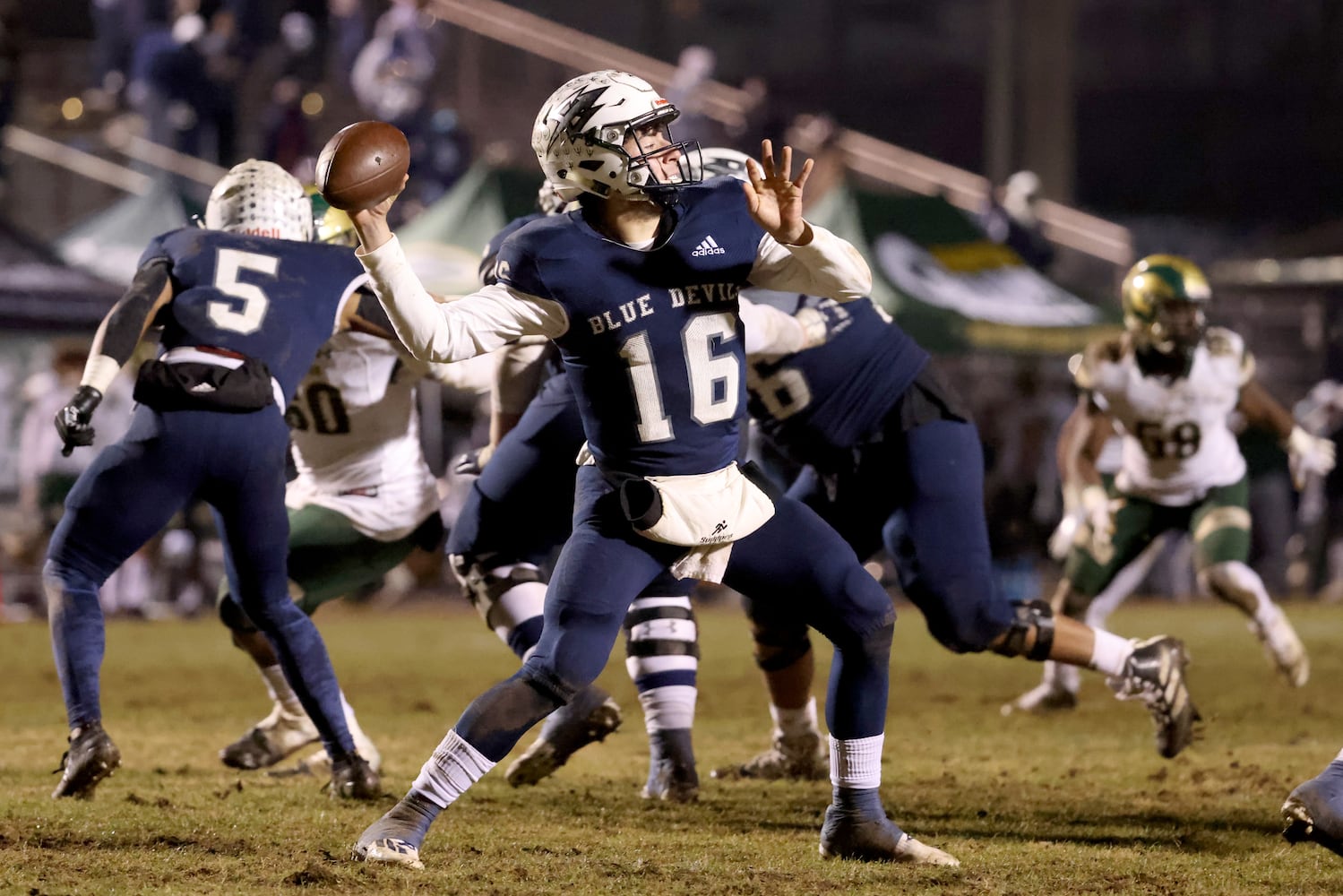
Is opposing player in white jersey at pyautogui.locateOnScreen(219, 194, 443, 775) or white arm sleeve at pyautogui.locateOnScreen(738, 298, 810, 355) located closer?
white arm sleeve at pyautogui.locateOnScreen(738, 298, 810, 355)

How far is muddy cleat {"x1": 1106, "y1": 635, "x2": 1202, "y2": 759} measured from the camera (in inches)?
246

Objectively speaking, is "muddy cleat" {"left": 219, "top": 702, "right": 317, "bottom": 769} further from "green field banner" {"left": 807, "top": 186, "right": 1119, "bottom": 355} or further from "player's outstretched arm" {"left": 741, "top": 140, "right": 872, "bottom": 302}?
"green field banner" {"left": 807, "top": 186, "right": 1119, "bottom": 355}

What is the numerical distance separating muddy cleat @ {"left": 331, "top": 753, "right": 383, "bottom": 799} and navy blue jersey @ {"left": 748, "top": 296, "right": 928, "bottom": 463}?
179cm

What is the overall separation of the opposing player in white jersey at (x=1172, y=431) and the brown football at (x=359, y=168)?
4939 millimetres

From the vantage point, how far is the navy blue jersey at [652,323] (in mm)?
4629

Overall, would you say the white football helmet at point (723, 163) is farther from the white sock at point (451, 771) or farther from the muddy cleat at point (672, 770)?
the white sock at point (451, 771)

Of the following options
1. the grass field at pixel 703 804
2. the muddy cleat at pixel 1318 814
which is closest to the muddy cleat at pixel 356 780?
the grass field at pixel 703 804

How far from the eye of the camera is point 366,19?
17.3 meters

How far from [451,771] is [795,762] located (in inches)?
91.8

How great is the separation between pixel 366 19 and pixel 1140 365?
10.7 metres

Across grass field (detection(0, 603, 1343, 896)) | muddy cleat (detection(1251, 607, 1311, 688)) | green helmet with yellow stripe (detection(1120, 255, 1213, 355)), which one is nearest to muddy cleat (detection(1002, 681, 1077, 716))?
grass field (detection(0, 603, 1343, 896))

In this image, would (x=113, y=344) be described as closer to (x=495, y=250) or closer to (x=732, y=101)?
(x=495, y=250)

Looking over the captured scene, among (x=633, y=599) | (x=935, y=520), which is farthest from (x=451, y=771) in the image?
(x=935, y=520)

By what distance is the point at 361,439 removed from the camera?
21.7ft
